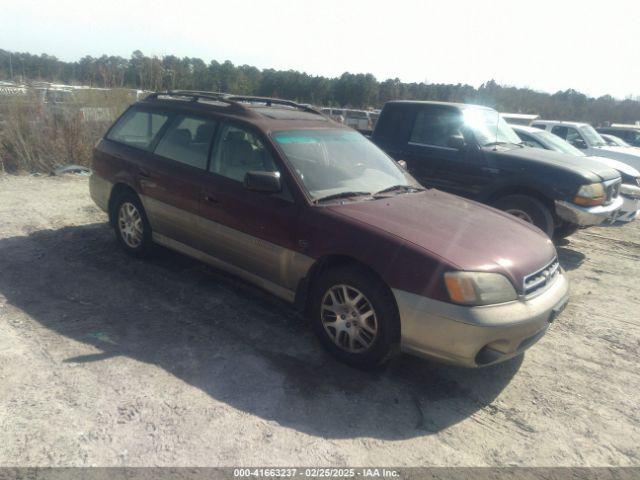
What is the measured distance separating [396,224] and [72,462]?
2384mm

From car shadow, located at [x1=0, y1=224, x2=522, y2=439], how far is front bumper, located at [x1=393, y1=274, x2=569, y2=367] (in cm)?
39

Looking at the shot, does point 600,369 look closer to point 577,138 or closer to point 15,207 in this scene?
point 15,207

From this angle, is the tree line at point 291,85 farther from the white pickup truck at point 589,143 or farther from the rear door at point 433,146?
the rear door at point 433,146

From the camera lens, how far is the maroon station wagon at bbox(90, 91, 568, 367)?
3139mm

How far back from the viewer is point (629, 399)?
3430mm

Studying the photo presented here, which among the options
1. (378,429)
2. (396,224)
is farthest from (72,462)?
(396,224)

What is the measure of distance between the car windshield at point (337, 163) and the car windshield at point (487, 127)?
2.66 m

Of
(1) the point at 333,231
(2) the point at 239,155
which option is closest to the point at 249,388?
(1) the point at 333,231

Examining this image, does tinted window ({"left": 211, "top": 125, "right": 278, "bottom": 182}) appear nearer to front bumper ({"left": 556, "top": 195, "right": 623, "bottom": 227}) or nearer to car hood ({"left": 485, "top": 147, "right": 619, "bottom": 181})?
car hood ({"left": 485, "top": 147, "right": 619, "bottom": 181})

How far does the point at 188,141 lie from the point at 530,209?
14.0 feet

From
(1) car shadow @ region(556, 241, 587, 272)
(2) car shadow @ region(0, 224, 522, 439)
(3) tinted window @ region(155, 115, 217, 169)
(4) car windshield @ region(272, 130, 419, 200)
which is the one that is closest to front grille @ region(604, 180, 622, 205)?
(1) car shadow @ region(556, 241, 587, 272)

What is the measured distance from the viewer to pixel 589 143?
12.0m

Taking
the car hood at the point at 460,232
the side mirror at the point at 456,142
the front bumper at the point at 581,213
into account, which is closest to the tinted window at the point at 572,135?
the front bumper at the point at 581,213

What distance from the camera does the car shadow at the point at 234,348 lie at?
3.10m
